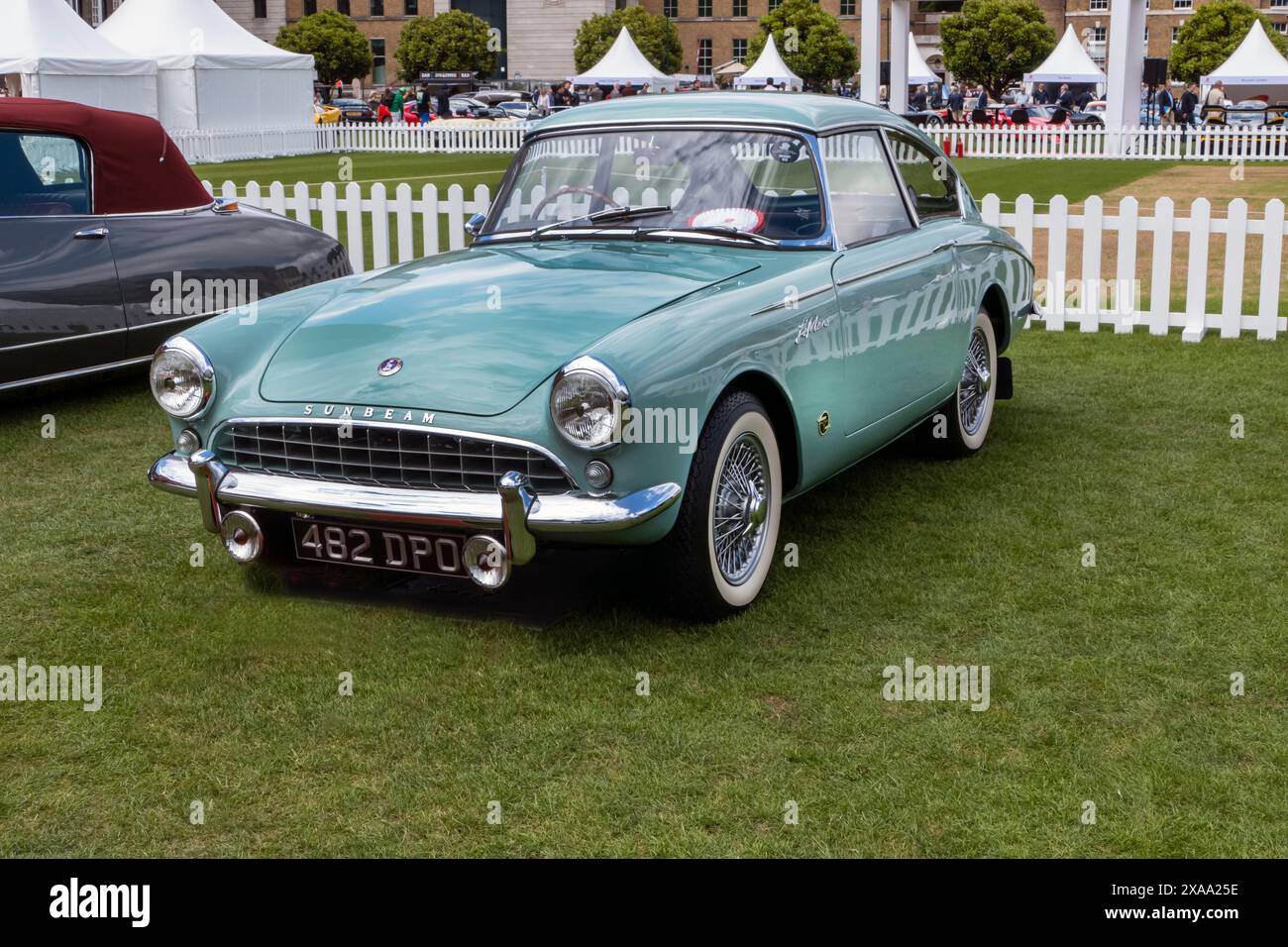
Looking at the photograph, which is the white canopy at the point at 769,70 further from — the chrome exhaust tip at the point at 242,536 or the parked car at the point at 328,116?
the chrome exhaust tip at the point at 242,536

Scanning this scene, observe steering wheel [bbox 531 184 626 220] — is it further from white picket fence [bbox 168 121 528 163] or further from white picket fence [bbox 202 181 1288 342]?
white picket fence [bbox 168 121 528 163]

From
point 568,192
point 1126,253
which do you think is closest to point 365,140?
point 1126,253

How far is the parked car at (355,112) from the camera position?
56062 mm

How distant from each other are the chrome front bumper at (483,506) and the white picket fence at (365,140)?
103 feet

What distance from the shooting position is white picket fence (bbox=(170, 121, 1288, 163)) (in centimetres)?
3178

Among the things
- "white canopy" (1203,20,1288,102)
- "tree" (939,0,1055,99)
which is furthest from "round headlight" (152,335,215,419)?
"tree" (939,0,1055,99)

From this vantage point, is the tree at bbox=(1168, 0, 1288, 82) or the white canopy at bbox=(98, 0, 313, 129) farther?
the tree at bbox=(1168, 0, 1288, 82)

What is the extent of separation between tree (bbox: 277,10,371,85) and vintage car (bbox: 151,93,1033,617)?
74.4 meters

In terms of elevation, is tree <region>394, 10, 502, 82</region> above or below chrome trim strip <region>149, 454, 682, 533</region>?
above

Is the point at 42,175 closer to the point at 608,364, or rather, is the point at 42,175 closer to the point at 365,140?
the point at 608,364

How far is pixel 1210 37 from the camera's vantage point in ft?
223

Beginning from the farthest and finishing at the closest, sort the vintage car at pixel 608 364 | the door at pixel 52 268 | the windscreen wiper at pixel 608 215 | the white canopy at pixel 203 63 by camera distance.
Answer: the white canopy at pixel 203 63, the door at pixel 52 268, the windscreen wiper at pixel 608 215, the vintage car at pixel 608 364

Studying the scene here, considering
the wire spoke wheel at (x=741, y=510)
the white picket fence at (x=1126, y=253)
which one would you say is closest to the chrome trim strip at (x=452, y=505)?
the wire spoke wheel at (x=741, y=510)
